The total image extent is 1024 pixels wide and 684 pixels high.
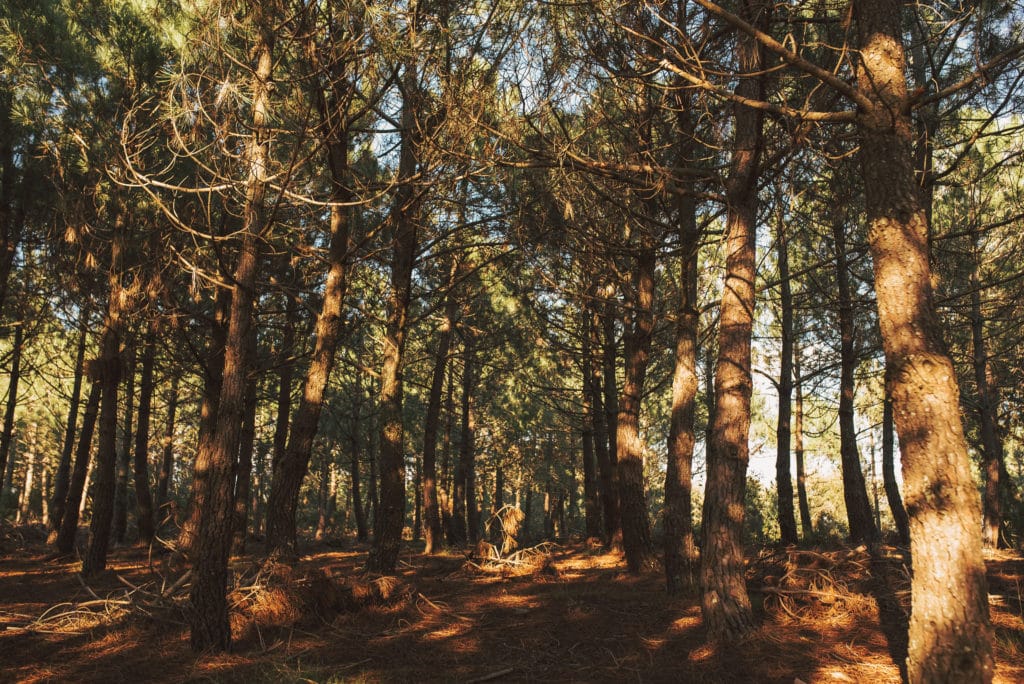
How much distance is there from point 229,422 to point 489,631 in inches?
127

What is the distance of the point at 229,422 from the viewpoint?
210 inches

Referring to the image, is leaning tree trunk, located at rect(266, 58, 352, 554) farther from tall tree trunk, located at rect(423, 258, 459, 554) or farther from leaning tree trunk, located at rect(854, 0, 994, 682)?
tall tree trunk, located at rect(423, 258, 459, 554)

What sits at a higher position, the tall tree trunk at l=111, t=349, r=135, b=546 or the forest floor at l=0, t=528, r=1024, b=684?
the tall tree trunk at l=111, t=349, r=135, b=546

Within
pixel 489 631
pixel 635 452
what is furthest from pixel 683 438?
pixel 489 631

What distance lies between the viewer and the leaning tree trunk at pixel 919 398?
339cm

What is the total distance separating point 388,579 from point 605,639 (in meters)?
2.82

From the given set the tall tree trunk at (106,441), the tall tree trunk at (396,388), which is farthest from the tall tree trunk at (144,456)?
the tall tree trunk at (396,388)

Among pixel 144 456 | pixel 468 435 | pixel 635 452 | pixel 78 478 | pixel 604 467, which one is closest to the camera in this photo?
pixel 635 452

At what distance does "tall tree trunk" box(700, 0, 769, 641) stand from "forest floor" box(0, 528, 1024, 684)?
1.29 ft

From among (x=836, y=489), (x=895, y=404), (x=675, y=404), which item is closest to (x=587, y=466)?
(x=675, y=404)

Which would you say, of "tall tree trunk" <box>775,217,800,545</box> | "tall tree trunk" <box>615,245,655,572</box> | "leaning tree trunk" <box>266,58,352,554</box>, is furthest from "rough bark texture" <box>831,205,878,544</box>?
"leaning tree trunk" <box>266,58,352,554</box>

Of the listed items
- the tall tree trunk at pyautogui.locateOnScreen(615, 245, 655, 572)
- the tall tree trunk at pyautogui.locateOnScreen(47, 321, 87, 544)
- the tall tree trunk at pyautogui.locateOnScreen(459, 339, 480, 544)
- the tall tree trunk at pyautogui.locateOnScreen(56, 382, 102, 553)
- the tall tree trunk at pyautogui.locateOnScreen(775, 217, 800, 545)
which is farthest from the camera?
the tall tree trunk at pyautogui.locateOnScreen(459, 339, 480, 544)

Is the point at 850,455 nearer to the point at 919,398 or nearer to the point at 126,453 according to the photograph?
the point at 919,398

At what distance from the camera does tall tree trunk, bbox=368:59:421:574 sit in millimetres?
8531
